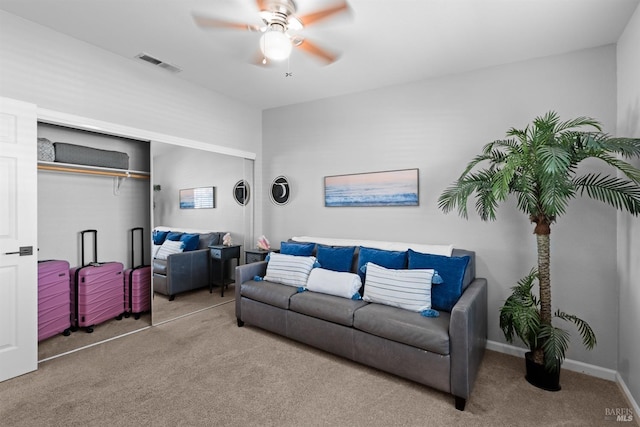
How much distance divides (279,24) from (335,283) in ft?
7.20

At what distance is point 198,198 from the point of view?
3756 millimetres

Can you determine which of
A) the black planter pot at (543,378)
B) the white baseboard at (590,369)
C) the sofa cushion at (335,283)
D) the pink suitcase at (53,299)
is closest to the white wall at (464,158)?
the white baseboard at (590,369)

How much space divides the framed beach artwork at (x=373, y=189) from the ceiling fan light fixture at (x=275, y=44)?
1.87m

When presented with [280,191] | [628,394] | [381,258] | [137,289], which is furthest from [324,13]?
[628,394]

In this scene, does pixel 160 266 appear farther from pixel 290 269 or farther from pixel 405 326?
pixel 405 326

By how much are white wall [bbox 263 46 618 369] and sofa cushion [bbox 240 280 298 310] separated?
1.08 metres

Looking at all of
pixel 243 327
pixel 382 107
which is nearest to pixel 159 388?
pixel 243 327

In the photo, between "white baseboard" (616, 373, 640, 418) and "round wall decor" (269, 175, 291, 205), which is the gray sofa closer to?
"white baseboard" (616, 373, 640, 418)

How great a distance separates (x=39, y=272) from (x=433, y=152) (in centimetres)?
388

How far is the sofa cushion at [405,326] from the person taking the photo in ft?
7.04

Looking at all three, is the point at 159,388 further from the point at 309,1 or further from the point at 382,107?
the point at 382,107

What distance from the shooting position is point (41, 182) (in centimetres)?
285

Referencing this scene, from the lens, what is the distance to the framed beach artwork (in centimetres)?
338
